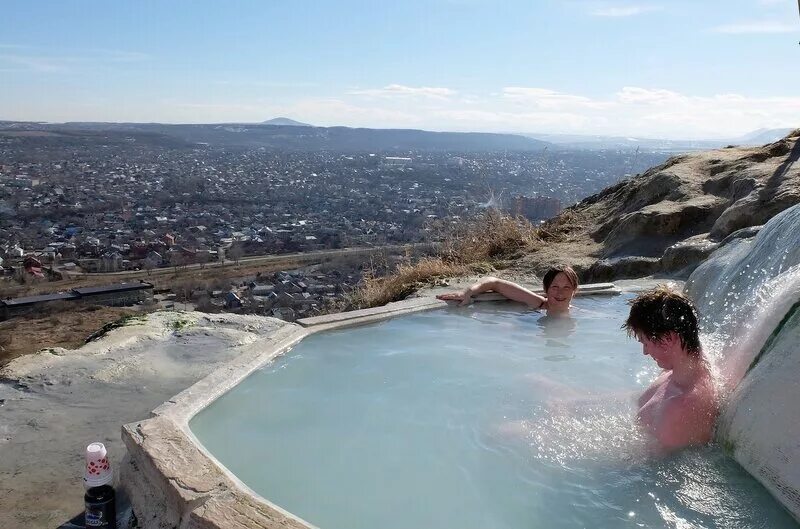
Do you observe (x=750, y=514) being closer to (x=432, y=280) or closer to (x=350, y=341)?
(x=350, y=341)

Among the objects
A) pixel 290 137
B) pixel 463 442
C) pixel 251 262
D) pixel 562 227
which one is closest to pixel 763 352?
pixel 463 442

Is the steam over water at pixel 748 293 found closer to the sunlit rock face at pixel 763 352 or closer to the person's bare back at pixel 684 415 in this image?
the sunlit rock face at pixel 763 352

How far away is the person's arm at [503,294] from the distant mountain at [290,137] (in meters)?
55.2

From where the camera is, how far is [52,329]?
869 cm

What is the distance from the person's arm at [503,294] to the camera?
5031mm

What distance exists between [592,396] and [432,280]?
2873 mm

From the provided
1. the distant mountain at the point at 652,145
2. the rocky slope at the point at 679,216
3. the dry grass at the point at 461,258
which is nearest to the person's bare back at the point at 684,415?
the rocky slope at the point at 679,216

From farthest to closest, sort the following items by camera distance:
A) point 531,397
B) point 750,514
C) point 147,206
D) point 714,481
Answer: point 147,206
point 531,397
point 714,481
point 750,514

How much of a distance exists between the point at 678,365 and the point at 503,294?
2.34 metres

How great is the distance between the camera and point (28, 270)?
18953mm

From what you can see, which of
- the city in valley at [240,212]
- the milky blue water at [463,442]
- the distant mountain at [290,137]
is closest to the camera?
the milky blue water at [463,442]

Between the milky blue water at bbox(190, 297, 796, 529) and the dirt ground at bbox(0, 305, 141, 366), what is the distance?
356 centimetres

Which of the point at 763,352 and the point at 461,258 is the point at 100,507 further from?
the point at 461,258

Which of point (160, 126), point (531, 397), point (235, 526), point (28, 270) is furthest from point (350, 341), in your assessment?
point (160, 126)
